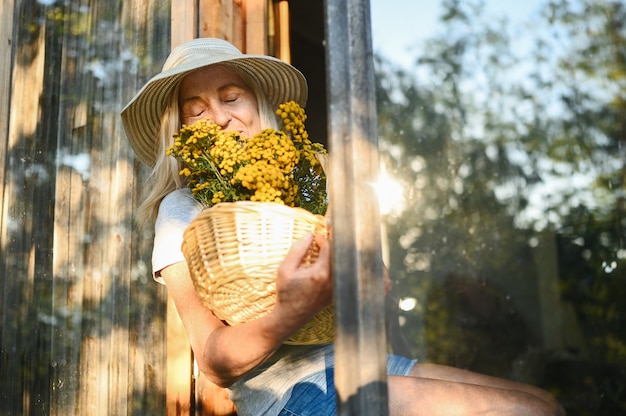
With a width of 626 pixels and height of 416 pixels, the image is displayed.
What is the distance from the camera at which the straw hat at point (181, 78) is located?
190 centimetres

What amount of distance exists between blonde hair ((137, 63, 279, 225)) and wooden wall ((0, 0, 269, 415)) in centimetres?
52

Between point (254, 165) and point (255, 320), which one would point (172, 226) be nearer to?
point (254, 165)

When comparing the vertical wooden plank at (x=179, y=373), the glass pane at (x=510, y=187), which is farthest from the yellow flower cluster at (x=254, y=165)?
the glass pane at (x=510, y=187)

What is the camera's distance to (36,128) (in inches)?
119

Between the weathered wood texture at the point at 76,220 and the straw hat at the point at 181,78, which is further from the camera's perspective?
the weathered wood texture at the point at 76,220

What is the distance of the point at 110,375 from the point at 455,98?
422 cm

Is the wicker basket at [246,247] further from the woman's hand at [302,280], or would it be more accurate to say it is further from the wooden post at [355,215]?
the wooden post at [355,215]

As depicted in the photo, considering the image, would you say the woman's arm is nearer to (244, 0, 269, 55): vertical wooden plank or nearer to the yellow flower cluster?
the yellow flower cluster

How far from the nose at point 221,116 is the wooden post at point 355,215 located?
0.67 m

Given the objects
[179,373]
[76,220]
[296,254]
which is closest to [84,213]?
[76,220]

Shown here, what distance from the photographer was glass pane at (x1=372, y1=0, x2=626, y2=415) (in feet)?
16.6

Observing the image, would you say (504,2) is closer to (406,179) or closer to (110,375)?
(406,179)

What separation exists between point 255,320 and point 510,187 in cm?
465

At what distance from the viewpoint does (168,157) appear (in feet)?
6.46
